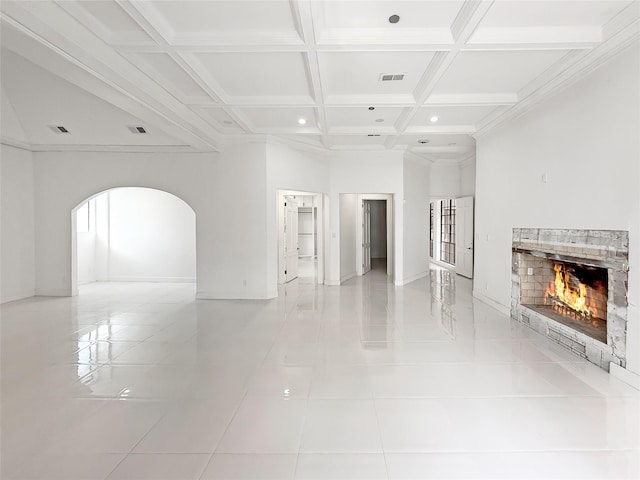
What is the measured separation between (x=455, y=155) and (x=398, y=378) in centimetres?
705

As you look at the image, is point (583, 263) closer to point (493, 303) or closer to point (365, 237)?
point (493, 303)

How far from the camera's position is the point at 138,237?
8961mm

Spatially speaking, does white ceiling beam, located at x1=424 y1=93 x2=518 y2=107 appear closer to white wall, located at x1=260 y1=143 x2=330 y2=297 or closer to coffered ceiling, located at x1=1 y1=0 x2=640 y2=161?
coffered ceiling, located at x1=1 y1=0 x2=640 y2=161

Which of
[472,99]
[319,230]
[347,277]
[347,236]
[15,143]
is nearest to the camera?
[472,99]

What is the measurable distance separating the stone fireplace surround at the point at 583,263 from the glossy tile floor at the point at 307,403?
0.60 feet

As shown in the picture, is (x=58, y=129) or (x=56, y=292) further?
(x=56, y=292)

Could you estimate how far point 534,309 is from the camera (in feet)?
15.6

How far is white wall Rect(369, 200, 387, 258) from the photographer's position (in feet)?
49.8

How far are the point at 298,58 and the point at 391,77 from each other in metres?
1.22

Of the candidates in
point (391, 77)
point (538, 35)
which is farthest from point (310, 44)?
point (538, 35)

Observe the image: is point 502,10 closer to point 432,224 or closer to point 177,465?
point 177,465

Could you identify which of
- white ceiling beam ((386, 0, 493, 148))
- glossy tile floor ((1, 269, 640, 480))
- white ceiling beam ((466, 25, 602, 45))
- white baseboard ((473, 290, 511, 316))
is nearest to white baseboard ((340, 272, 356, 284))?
white baseboard ((473, 290, 511, 316))

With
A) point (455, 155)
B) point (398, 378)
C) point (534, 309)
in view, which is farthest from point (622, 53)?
point (455, 155)

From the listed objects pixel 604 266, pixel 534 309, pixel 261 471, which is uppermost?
pixel 604 266
